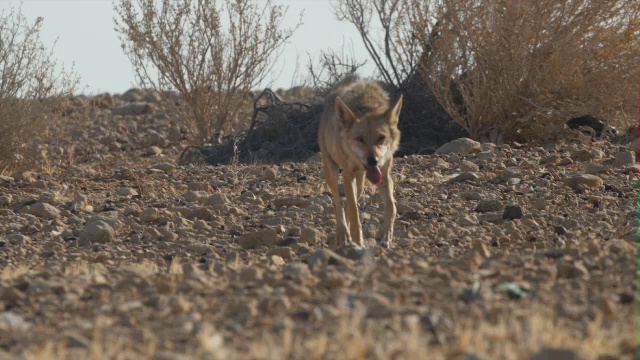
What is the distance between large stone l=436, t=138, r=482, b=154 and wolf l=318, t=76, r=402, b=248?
5460 mm

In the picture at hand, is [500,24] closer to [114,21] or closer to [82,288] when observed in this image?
[114,21]

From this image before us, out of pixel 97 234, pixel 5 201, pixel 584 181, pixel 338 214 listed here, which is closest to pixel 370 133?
pixel 338 214

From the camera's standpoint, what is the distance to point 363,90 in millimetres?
9672

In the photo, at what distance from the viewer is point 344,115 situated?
9078mm

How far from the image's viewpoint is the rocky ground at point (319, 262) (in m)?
4.60

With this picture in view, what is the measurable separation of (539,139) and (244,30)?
18.1ft

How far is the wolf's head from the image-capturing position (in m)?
8.78

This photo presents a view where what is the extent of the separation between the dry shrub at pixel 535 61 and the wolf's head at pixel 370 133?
6749mm

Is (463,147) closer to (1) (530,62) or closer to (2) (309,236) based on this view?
(1) (530,62)

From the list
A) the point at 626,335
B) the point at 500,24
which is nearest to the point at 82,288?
the point at 626,335

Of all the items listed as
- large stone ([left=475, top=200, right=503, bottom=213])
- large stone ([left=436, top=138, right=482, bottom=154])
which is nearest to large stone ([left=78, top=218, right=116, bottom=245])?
large stone ([left=475, top=200, right=503, bottom=213])

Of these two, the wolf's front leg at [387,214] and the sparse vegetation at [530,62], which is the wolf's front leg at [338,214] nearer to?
the wolf's front leg at [387,214]

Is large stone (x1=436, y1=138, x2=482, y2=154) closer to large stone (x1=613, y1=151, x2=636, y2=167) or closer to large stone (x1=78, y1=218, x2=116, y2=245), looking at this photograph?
Answer: large stone (x1=613, y1=151, x2=636, y2=167)

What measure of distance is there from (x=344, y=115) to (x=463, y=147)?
6.19m
